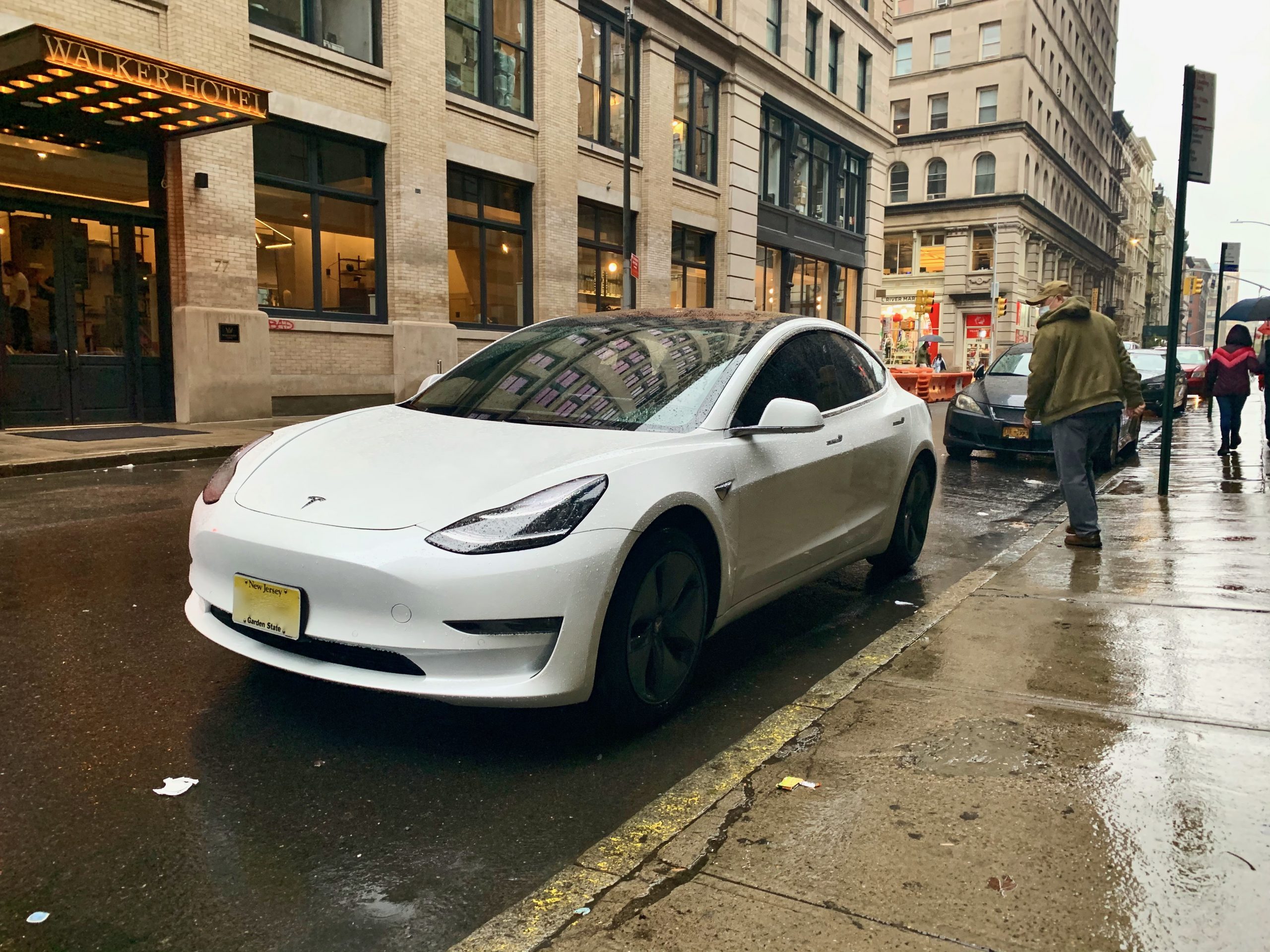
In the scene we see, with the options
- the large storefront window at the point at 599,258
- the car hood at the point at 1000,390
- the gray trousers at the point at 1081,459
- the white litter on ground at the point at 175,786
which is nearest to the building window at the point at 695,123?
the large storefront window at the point at 599,258

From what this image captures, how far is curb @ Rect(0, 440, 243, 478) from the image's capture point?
9.98 m

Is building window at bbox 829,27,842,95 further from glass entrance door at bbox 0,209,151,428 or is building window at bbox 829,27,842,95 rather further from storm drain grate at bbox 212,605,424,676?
storm drain grate at bbox 212,605,424,676

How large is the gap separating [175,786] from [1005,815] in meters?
2.53

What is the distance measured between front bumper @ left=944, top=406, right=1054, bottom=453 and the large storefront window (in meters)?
11.2

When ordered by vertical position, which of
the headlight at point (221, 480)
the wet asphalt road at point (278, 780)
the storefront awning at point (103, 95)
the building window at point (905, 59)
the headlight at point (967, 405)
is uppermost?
the building window at point (905, 59)

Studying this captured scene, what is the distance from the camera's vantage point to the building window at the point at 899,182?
187 feet

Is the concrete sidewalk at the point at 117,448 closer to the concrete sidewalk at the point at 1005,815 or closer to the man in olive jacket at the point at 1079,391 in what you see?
the man in olive jacket at the point at 1079,391

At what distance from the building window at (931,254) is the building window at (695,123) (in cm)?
3263

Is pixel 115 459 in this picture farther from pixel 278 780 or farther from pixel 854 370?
pixel 278 780

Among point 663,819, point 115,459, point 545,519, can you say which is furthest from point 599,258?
point 663,819

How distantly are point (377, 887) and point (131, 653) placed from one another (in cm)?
238

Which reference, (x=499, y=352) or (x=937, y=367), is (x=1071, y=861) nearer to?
(x=499, y=352)

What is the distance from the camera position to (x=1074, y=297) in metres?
7.25

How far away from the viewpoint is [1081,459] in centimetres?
702
